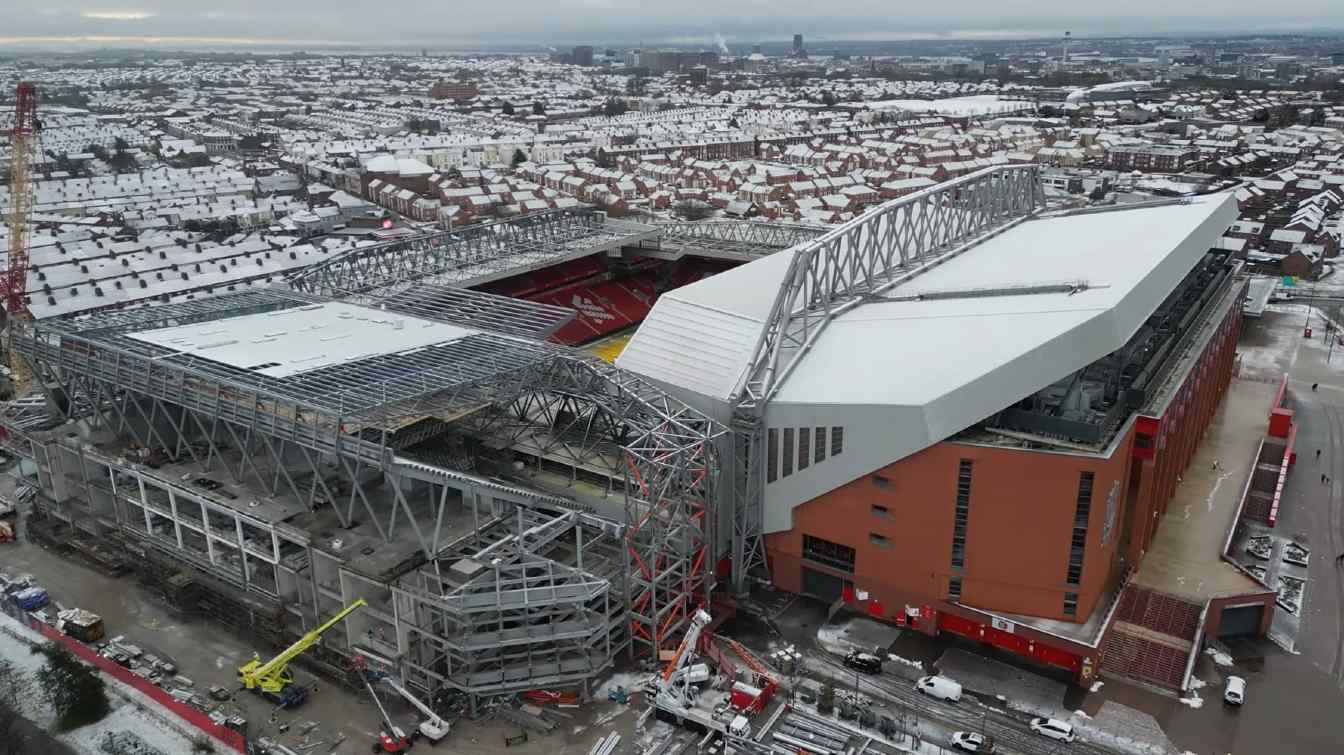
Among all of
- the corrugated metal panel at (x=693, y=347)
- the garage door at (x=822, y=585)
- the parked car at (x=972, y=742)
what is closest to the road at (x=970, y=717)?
the parked car at (x=972, y=742)

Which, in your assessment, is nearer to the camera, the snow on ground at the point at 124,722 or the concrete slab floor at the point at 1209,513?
the snow on ground at the point at 124,722

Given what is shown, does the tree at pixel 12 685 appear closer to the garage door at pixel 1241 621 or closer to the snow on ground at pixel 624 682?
the snow on ground at pixel 624 682

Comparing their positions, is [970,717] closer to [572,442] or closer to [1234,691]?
[1234,691]

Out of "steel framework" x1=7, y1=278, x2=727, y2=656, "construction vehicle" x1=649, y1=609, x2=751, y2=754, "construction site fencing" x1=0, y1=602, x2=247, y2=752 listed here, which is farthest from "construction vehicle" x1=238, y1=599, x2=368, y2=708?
"construction vehicle" x1=649, y1=609, x2=751, y2=754

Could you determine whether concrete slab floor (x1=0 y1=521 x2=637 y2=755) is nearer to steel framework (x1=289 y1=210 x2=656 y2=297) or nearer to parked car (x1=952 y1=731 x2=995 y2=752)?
parked car (x1=952 y1=731 x2=995 y2=752)

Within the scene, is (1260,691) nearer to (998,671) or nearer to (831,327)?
(998,671)

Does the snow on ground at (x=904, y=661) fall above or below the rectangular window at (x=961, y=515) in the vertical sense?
below

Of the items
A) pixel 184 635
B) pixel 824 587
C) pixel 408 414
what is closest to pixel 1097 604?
pixel 824 587
